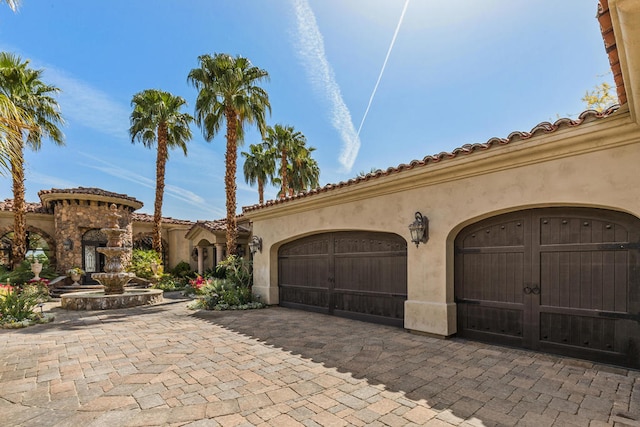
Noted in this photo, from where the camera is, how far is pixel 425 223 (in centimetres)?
744

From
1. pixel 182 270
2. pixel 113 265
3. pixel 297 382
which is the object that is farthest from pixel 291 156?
pixel 297 382

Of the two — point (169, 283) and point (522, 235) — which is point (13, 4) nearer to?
point (522, 235)

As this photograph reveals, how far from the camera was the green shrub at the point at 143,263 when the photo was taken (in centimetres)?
1886

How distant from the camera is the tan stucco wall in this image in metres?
5.12

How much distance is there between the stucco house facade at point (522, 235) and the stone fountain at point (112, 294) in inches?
342

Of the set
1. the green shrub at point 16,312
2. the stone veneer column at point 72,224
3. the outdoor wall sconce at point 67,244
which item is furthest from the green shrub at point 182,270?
the green shrub at point 16,312

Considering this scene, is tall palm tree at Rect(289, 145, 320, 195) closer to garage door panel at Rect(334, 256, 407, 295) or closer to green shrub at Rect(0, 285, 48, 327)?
garage door panel at Rect(334, 256, 407, 295)

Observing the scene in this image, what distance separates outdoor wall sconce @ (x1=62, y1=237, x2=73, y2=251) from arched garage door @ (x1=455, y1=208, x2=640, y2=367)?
2079 cm

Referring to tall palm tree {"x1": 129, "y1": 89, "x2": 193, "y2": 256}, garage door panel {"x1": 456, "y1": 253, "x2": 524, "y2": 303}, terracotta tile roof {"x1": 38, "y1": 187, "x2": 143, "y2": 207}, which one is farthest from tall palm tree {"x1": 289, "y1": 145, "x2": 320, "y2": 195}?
garage door panel {"x1": 456, "y1": 253, "x2": 524, "y2": 303}

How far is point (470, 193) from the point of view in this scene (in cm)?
683

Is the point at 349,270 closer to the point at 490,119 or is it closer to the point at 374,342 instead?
the point at 374,342

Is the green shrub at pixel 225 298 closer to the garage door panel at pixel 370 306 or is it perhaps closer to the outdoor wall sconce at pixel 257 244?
the outdoor wall sconce at pixel 257 244

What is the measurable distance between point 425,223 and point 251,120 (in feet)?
35.7

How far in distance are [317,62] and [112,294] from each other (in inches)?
485
